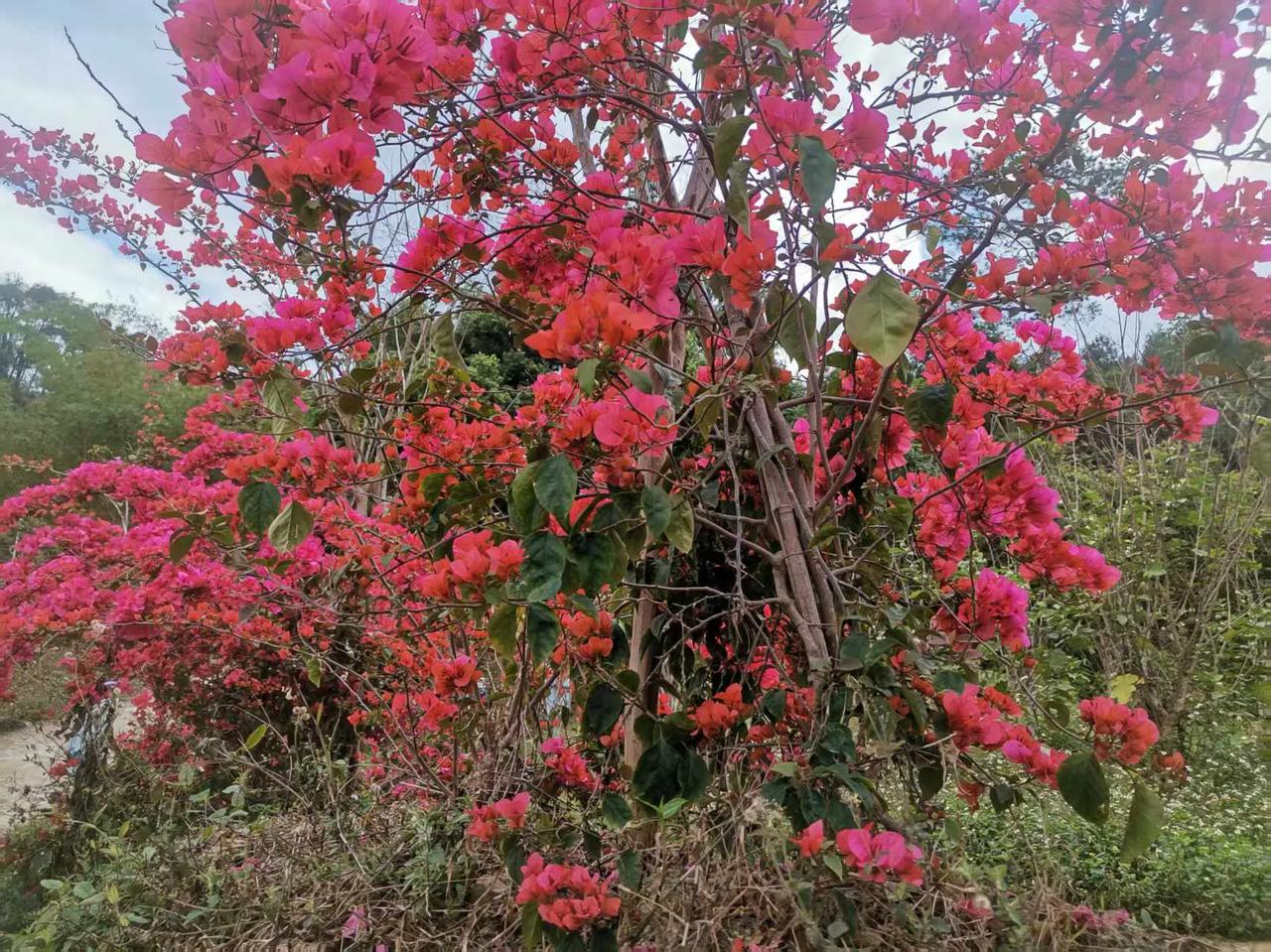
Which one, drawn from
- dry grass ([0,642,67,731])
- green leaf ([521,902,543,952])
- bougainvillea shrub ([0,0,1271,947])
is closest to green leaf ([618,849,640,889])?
bougainvillea shrub ([0,0,1271,947])

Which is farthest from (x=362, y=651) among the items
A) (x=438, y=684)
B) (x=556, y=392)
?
(x=556, y=392)

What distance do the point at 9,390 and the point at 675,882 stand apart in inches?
522

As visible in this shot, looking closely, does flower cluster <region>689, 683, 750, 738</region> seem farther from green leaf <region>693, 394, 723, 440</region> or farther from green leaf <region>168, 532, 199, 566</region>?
green leaf <region>168, 532, 199, 566</region>

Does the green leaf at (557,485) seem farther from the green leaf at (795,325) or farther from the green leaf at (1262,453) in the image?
the green leaf at (1262,453)

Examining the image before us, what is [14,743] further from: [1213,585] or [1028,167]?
[1213,585]

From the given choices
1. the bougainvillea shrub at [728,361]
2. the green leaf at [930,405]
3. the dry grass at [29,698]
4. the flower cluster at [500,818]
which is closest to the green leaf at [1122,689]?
the bougainvillea shrub at [728,361]

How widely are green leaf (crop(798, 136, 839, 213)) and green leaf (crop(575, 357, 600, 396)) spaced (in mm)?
247

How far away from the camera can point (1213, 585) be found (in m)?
3.16

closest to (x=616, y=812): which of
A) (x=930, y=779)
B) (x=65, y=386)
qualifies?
(x=930, y=779)

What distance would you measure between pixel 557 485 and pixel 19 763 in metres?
5.87

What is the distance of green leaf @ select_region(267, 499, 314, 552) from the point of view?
0.94m

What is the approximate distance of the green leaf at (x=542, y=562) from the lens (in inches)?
28.5

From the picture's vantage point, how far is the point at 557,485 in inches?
27.3

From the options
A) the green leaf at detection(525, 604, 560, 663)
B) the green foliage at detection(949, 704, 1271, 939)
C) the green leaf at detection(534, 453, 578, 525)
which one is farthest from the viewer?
the green foliage at detection(949, 704, 1271, 939)
